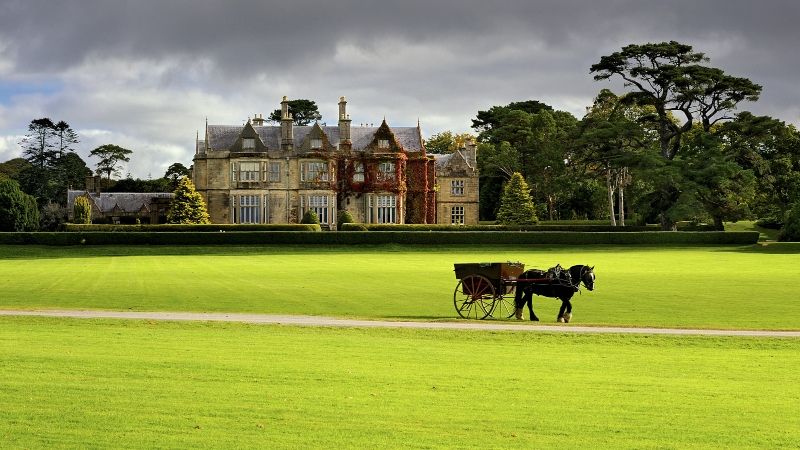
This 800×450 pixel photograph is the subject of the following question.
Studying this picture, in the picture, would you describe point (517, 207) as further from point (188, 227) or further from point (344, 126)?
point (188, 227)

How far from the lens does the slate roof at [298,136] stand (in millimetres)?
79500

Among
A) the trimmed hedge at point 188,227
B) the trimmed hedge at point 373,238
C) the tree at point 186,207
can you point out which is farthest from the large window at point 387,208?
the trimmed hedge at point 373,238

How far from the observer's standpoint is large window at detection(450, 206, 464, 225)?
8350cm

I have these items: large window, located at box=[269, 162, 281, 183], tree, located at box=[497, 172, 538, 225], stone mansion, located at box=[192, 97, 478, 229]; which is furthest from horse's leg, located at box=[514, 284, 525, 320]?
large window, located at box=[269, 162, 281, 183]

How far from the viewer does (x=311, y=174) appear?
78.8m

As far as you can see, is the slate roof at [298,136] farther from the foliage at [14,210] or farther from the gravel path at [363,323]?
the gravel path at [363,323]

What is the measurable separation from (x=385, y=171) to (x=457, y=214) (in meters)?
8.30

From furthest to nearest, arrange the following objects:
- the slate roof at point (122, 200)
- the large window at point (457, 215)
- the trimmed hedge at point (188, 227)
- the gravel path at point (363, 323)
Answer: the slate roof at point (122, 200) < the large window at point (457, 215) < the trimmed hedge at point (188, 227) < the gravel path at point (363, 323)

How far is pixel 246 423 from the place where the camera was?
10.5 metres

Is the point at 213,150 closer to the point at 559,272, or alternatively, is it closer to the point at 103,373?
the point at 559,272

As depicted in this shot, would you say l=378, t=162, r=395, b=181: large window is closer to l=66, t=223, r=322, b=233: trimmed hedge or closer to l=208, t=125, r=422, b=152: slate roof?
l=208, t=125, r=422, b=152: slate roof

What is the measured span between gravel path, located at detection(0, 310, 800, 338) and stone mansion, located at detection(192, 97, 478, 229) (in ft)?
175

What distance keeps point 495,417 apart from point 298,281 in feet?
83.6

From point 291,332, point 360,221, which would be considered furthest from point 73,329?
point 360,221
